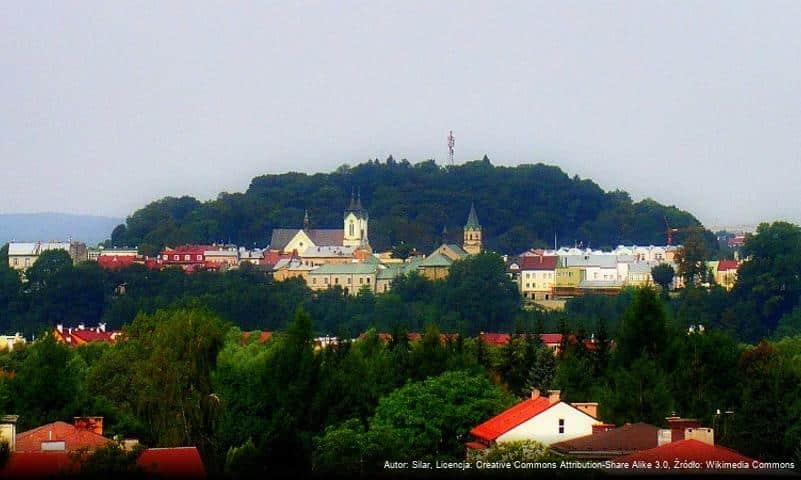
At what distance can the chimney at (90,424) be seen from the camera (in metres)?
32.0

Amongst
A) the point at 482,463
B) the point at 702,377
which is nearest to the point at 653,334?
the point at 702,377

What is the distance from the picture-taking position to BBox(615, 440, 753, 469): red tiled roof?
25.5 m

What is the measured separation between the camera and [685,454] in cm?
2591

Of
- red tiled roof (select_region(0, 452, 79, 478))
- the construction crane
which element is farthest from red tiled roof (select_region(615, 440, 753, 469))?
the construction crane

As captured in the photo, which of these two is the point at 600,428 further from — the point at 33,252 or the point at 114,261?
the point at 33,252

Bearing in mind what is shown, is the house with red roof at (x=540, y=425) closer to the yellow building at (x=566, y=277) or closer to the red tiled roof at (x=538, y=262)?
the yellow building at (x=566, y=277)

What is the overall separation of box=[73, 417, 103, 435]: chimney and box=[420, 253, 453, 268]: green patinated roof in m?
97.3

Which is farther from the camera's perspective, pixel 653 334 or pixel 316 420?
pixel 653 334

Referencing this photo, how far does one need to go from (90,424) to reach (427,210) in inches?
5467

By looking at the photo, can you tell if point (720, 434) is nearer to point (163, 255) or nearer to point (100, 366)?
point (100, 366)

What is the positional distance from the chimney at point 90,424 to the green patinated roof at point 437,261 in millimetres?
97335

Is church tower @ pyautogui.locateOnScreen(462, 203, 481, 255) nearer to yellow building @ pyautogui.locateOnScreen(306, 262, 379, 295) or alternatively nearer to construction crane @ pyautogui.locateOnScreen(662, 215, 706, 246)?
construction crane @ pyautogui.locateOnScreen(662, 215, 706, 246)

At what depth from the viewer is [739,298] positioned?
106 meters

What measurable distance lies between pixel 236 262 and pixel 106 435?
4408 inches
